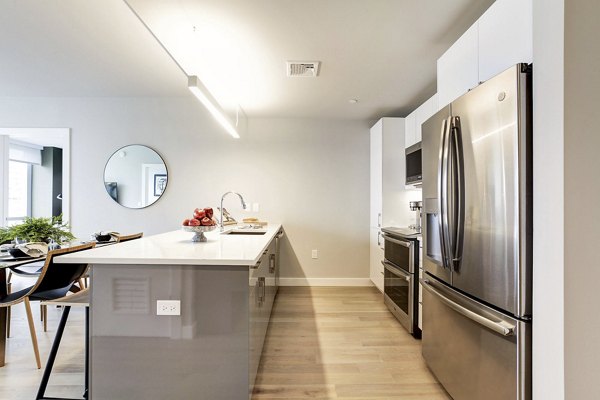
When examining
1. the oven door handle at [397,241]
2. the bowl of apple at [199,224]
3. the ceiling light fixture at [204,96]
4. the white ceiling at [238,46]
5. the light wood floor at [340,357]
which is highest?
the white ceiling at [238,46]

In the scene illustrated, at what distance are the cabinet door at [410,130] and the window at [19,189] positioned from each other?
6.97 meters

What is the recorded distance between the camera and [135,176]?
4.02 m

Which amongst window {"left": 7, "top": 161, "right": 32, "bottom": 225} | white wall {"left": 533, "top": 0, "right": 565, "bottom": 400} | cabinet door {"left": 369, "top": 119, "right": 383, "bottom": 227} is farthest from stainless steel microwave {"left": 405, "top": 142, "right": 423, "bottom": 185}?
window {"left": 7, "top": 161, "right": 32, "bottom": 225}

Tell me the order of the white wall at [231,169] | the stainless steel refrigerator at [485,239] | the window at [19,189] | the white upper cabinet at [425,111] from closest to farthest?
the stainless steel refrigerator at [485,239] → the white upper cabinet at [425,111] → the white wall at [231,169] → the window at [19,189]

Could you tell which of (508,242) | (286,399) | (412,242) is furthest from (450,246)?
(286,399)

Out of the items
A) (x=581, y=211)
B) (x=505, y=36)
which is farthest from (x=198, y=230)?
(x=505, y=36)

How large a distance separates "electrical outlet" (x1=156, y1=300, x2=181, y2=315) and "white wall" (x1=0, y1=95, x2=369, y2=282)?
8.86 ft

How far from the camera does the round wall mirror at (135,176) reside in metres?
3.98

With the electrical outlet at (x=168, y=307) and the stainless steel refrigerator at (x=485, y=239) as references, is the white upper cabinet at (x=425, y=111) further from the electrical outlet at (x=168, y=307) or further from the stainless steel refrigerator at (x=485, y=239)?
the electrical outlet at (x=168, y=307)

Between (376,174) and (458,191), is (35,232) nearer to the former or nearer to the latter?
(458,191)

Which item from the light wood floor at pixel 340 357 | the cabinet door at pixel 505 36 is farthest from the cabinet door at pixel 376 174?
the cabinet door at pixel 505 36

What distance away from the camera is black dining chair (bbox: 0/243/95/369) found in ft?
6.66

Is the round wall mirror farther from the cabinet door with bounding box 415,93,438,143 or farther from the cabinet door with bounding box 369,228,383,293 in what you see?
the cabinet door with bounding box 415,93,438,143

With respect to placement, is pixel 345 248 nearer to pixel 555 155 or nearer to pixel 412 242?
pixel 412 242
